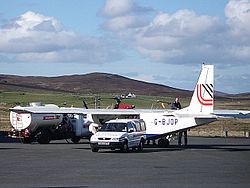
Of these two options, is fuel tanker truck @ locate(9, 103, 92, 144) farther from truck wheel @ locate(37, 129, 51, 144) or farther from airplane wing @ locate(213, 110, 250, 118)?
airplane wing @ locate(213, 110, 250, 118)

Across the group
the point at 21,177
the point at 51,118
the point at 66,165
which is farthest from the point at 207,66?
the point at 21,177

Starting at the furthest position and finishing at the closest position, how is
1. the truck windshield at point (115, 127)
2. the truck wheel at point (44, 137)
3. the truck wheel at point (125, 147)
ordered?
the truck wheel at point (44, 137) < the truck windshield at point (115, 127) < the truck wheel at point (125, 147)

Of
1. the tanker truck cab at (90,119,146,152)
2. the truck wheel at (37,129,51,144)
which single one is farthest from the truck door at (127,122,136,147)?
the truck wheel at (37,129,51,144)

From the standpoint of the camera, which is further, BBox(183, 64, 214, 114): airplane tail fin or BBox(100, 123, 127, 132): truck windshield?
BBox(183, 64, 214, 114): airplane tail fin

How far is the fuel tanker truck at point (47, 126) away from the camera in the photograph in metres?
42.5

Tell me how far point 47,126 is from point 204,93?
10798 mm

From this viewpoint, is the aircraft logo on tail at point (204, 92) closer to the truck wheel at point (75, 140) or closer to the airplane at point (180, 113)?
the airplane at point (180, 113)

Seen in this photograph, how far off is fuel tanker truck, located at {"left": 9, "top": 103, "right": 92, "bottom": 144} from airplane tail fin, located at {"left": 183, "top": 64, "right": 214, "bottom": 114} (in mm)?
8499

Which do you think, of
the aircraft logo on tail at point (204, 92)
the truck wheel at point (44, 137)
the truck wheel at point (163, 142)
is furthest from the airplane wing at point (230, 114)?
the truck wheel at point (44, 137)

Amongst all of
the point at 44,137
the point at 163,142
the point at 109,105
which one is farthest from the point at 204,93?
the point at 109,105

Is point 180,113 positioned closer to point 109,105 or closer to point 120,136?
point 120,136

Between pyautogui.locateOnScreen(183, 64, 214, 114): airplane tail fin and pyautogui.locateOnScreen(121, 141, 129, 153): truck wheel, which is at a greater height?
pyautogui.locateOnScreen(183, 64, 214, 114): airplane tail fin

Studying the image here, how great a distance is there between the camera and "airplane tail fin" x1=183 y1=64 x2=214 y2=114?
3762 cm

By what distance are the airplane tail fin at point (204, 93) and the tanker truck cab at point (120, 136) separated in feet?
12.4
